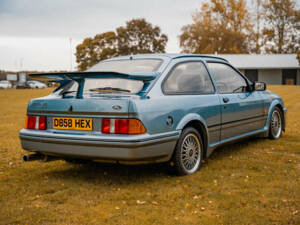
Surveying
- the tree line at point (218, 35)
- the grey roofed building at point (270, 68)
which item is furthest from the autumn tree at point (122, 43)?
the grey roofed building at point (270, 68)

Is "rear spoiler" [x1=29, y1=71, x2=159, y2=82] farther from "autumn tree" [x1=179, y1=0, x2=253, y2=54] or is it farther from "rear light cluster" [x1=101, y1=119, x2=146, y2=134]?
"autumn tree" [x1=179, y1=0, x2=253, y2=54]

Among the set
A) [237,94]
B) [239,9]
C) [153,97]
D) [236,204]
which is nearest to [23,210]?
[153,97]

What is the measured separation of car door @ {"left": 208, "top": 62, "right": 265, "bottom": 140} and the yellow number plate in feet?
6.98

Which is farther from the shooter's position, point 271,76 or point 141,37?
point 141,37

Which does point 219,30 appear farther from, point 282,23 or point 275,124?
point 275,124

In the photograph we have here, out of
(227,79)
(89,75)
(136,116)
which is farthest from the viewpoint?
(227,79)

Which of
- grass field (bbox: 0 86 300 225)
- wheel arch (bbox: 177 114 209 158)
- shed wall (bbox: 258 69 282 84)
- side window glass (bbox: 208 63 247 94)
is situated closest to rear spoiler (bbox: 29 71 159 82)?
wheel arch (bbox: 177 114 209 158)

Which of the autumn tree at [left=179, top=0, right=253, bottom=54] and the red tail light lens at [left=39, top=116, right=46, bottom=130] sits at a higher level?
the autumn tree at [left=179, top=0, right=253, bottom=54]

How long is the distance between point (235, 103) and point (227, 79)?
0.45 meters

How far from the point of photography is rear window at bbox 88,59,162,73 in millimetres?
5027

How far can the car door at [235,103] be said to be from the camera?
18.8 ft

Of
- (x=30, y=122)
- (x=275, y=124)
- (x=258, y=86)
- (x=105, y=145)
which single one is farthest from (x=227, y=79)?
(x=30, y=122)

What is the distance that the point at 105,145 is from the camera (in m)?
4.20

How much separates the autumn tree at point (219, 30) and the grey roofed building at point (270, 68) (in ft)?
25.4
